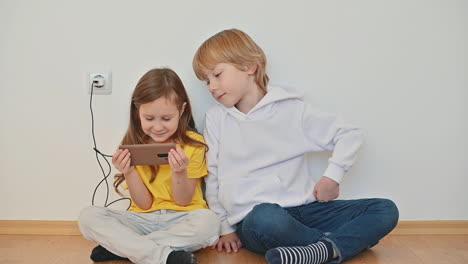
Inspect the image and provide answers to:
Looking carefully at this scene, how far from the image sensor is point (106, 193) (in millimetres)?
1824

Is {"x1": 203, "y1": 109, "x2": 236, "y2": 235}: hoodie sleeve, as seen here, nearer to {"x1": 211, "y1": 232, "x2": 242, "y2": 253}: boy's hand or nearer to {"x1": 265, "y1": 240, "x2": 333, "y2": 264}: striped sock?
{"x1": 211, "y1": 232, "x2": 242, "y2": 253}: boy's hand

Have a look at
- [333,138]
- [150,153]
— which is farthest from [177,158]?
[333,138]

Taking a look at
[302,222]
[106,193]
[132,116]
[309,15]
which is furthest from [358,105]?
[106,193]

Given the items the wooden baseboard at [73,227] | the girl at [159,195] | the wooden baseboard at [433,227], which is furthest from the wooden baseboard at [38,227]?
the wooden baseboard at [433,227]

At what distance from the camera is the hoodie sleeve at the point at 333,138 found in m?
1.61

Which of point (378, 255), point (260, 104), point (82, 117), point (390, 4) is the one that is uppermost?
point (390, 4)

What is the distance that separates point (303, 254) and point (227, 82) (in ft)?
1.92

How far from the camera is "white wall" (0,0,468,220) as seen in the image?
69.6 inches

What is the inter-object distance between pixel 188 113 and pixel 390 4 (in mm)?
779

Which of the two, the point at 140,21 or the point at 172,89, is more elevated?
the point at 140,21

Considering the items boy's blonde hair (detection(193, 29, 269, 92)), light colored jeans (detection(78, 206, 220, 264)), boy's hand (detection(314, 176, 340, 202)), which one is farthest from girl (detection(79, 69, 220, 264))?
boy's hand (detection(314, 176, 340, 202))

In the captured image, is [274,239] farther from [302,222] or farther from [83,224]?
[83,224]

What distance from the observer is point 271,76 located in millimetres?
1777

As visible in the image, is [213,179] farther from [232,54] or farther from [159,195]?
[232,54]
